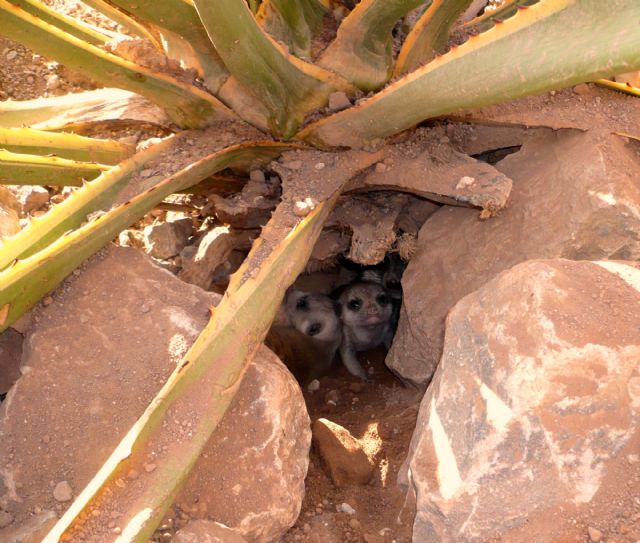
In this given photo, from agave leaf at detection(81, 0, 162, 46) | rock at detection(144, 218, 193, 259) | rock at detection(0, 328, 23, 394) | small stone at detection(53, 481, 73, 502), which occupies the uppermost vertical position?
agave leaf at detection(81, 0, 162, 46)

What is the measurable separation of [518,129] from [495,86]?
0.63 m

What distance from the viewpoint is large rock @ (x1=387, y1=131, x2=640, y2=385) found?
1.81m

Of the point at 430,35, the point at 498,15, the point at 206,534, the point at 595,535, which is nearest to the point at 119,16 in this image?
the point at 430,35

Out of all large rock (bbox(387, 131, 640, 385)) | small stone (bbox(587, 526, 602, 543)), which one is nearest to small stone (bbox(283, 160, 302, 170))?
large rock (bbox(387, 131, 640, 385))

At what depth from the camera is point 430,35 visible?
1.84 meters

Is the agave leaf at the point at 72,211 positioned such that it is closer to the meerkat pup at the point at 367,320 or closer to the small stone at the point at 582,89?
the small stone at the point at 582,89

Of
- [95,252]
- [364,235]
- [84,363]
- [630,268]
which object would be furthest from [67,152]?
[630,268]

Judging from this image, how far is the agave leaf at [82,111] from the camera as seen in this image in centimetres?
211

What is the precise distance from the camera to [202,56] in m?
1.86

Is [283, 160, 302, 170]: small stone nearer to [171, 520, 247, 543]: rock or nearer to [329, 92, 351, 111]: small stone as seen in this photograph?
[329, 92, 351, 111]: small stone

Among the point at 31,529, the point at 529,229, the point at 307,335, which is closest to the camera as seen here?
the point at 31,529

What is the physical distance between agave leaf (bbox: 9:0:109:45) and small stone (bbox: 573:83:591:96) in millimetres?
1406

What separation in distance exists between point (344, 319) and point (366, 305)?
0.44 ft

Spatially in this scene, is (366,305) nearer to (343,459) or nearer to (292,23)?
(343,459)
